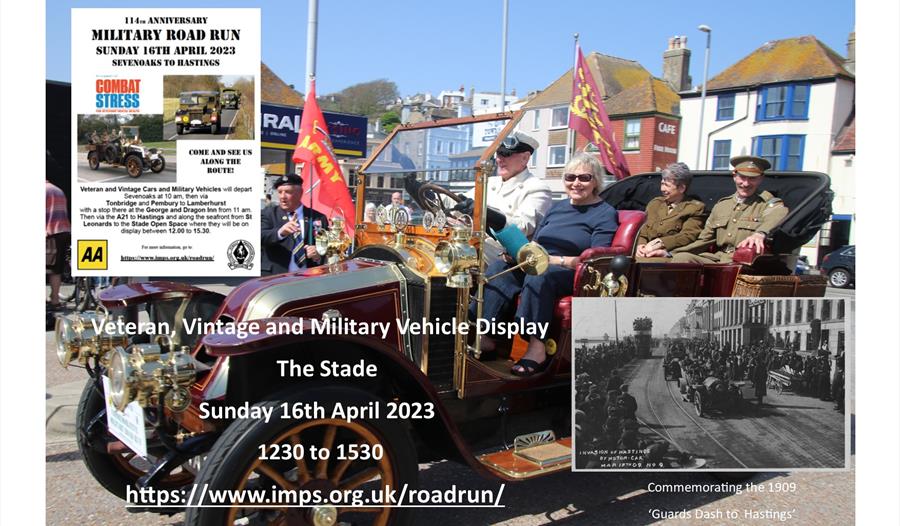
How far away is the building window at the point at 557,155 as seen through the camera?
5286 millimetres

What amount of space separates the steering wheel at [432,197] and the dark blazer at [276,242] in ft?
4.54

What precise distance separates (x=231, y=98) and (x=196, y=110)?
223 millimetres

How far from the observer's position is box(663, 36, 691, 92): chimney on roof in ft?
13.4

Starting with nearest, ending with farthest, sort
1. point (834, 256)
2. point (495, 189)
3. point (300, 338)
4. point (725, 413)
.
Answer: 1. point (300, 338)
2. point (725, 413)
3. point (495, 189)
4. point (834, 256)

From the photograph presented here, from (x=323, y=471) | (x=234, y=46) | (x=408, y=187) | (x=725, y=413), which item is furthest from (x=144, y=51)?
(x=725, y=413)

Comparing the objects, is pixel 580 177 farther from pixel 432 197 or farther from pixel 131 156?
pixel 131 156

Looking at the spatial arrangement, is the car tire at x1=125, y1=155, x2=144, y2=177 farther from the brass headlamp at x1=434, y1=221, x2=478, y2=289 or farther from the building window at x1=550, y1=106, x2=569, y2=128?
the building window at x1=550, y1=106, x2=569, y2=128

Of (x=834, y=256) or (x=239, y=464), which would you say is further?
(x=834, y=256)

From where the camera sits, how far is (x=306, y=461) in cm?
259

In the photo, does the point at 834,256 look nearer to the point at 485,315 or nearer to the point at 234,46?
the point at 485,315

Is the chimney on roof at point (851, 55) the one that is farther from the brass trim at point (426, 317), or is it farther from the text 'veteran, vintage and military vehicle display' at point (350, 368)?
the brass trim at point (426, 317)

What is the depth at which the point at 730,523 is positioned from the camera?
10.6ft

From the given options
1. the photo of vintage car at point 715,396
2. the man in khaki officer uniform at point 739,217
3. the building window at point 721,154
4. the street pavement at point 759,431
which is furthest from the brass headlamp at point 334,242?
the building window at point 721,154
